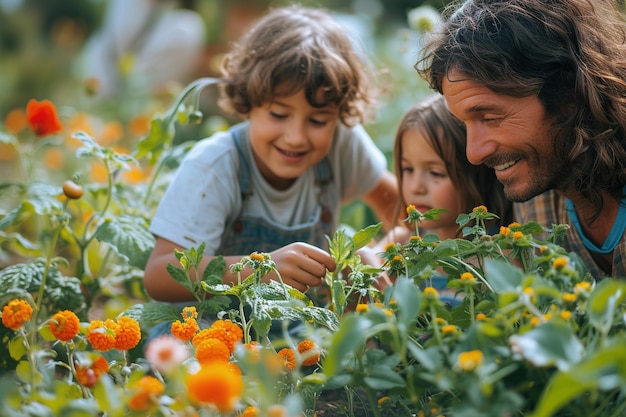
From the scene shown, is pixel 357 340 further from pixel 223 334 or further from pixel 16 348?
pixel 16 348

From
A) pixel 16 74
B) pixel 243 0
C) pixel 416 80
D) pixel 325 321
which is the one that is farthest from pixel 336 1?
pixel 325 321

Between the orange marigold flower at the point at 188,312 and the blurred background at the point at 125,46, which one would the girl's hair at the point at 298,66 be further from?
the blurred background at the point at 125,46

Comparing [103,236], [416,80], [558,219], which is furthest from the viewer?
[416,80]

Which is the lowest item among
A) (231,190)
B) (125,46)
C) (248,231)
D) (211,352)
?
(125,46)

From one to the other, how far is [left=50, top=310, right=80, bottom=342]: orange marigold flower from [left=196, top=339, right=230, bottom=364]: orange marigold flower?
0.72 feet

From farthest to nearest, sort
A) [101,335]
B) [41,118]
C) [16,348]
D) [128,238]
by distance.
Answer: [41,118] < [128,238] < [16,348] < [101,335]

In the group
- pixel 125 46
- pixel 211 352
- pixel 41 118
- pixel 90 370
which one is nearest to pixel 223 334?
pixel 211 352

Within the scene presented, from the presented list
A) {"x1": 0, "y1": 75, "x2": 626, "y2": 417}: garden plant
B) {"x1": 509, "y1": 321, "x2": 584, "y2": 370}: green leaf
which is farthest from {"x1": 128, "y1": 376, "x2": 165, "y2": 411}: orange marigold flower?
{"x1": 509, "y1": 321, "x2": 584, "y2": 370}: green leaf

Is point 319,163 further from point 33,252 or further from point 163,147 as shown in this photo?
point 33,252

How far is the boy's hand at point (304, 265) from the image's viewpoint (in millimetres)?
1355

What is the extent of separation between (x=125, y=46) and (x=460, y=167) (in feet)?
12.8

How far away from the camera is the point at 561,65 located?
4.65ft

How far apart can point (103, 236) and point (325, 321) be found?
2.33 feet

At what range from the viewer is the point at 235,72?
1.95m
